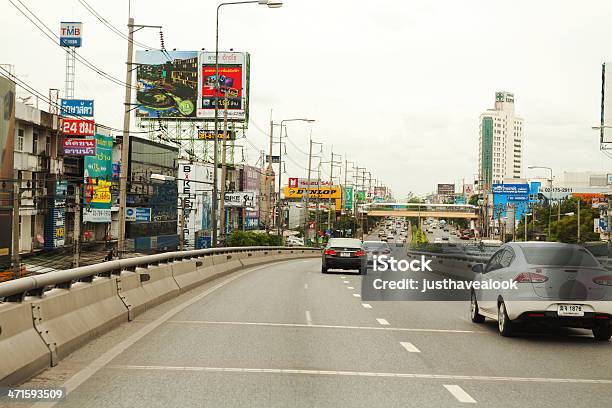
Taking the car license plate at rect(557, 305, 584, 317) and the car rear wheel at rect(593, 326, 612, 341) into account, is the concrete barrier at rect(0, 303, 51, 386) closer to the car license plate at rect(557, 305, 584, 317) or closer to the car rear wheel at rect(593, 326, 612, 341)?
the car license plate at rect(557, 305, 584, 317)

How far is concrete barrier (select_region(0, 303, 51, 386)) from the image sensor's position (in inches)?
309

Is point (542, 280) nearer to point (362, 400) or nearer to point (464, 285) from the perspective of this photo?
point (362, 400)

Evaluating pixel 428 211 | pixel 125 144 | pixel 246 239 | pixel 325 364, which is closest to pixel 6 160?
pixel 125 144

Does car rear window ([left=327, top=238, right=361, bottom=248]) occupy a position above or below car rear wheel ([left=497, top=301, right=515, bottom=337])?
above

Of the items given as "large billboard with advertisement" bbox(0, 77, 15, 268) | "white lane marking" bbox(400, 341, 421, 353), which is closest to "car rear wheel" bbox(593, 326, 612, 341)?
"white lane marking" bbox(400, 341, 421, 353)

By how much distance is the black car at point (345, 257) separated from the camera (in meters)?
34.4

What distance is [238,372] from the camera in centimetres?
939

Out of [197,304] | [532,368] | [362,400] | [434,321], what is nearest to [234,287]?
[197,304]

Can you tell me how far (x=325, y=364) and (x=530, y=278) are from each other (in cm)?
426

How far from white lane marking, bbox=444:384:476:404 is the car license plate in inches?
170

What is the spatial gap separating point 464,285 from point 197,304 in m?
11.3

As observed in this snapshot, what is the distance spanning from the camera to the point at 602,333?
13086mm

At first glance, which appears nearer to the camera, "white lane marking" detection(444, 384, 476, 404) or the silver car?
"white lane marking" detection(444, 384, 476, 404)

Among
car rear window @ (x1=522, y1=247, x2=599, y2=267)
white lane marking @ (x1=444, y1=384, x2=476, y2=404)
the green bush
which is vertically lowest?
the green bush
